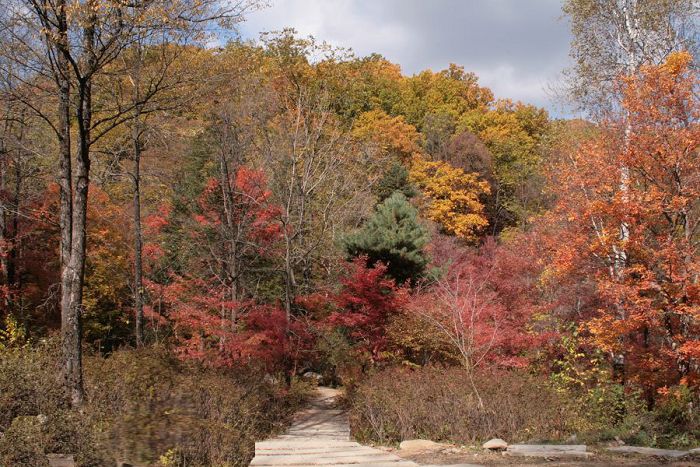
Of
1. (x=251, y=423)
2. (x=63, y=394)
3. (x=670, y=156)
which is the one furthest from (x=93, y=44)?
(x=670, y=156)

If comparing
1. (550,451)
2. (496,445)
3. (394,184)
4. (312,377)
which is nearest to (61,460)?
(496,445)

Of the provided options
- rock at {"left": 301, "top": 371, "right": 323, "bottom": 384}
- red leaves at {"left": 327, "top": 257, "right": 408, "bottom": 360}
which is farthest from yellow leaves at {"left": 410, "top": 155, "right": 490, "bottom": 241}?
red leaves at {"left": 327, "top": 257, "right": 408, "bottom": 360}

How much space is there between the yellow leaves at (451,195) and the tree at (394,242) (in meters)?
11.6

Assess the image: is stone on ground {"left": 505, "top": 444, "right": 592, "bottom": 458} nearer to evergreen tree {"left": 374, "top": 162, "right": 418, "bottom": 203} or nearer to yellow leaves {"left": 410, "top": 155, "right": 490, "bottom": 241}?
evergreen tree {"left": 374, "top": 162, "right": 418, "bottom": 203}

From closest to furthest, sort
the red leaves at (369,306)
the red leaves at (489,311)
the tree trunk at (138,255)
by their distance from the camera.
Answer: the red leaves at (489,311) < the red leaves at (369,306) < the tree trunk at (138,255)

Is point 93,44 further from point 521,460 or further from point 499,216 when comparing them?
point 499,216

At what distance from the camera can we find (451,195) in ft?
98.2

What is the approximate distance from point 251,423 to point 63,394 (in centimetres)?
284

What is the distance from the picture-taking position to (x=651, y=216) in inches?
393

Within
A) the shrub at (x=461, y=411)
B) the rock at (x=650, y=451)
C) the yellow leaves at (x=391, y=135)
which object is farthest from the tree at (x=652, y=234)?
the yellow leaves at (x=391, y=135)

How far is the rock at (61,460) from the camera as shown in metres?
5.85

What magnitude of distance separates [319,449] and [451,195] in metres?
23.0

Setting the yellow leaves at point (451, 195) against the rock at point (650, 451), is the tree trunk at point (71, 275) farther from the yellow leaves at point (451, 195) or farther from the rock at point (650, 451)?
the yellow leaves at point (451, 195)

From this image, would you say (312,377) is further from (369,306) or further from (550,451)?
(550,451)
